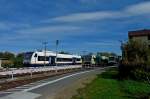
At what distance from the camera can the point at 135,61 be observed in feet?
143

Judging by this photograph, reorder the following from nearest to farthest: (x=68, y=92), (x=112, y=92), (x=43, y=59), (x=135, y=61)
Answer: (x=68, y=92) < (x=112, y=92) < (x=135, y=61) < (x=43, y=59)

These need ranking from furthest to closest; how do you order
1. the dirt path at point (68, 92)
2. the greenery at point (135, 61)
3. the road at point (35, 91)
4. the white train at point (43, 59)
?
the white train at point (43, 59) → the greenery at point (135, 61) → the dirt path at point (68, 92) → the road at point (35, 91)

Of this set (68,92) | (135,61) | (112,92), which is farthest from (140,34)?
(68,92)

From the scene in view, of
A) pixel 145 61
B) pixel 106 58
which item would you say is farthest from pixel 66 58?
pixel 145 61

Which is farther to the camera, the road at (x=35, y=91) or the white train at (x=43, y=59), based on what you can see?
the white train at (x=43, y=59)

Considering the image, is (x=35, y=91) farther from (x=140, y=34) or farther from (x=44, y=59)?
(x=140, y=34)

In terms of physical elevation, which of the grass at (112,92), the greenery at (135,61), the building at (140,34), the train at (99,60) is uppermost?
the building at (140,34)

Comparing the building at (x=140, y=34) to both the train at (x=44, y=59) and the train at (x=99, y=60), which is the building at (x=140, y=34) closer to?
the train at (x=44, y=59)

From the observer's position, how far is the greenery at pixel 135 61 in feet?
133

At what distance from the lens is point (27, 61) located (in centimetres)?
6881

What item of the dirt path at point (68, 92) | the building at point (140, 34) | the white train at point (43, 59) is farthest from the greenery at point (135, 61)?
the building at point (140, 34)

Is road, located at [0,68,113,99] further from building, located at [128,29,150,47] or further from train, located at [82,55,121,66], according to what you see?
train, located at [82,55,121,66]

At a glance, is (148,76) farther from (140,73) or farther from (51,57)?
(51,57)

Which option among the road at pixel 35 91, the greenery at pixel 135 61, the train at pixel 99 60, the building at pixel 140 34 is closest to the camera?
the road at pixel 35 91
